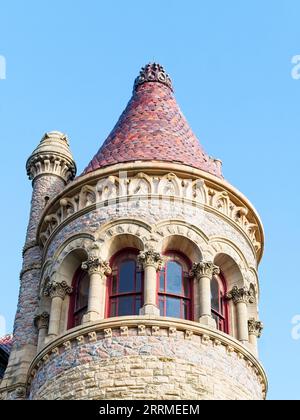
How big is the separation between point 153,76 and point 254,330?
7984mm

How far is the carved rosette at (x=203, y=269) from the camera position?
19531 mm

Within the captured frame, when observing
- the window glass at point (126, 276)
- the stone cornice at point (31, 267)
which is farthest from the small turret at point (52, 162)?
the window glass at point (126, 276)

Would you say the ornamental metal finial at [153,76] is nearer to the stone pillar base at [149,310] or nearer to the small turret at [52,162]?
the small turret at [52,162]

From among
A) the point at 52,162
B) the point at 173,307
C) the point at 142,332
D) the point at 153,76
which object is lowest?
the point at 142,332

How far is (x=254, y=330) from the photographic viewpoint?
67.6 feet

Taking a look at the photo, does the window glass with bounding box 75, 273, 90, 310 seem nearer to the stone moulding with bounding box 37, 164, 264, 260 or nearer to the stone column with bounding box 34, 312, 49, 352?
the stone column with bounding box 34, 312, 49, 352

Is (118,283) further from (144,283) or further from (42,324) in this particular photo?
(42,324)

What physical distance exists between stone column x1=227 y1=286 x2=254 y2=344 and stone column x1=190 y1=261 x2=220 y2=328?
26.3 inches

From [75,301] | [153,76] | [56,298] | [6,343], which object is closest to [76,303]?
[75,301]

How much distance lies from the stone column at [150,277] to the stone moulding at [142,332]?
31cm

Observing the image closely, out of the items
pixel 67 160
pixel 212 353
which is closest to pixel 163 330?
pixel 212 353

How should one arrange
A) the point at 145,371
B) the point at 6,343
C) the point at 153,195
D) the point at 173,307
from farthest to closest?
the point at 6,343
the point at 153,195
the point at 173,307
the point at 145,371

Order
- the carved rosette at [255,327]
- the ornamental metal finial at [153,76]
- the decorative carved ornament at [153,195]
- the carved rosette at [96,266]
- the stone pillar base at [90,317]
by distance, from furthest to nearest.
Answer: the ornamental metal finial at [153,76], the decorative carved ornament at [153,195], the carved rosette at [255,327], the carved rosette at [96,266], the stone pillar base at [90,317]
